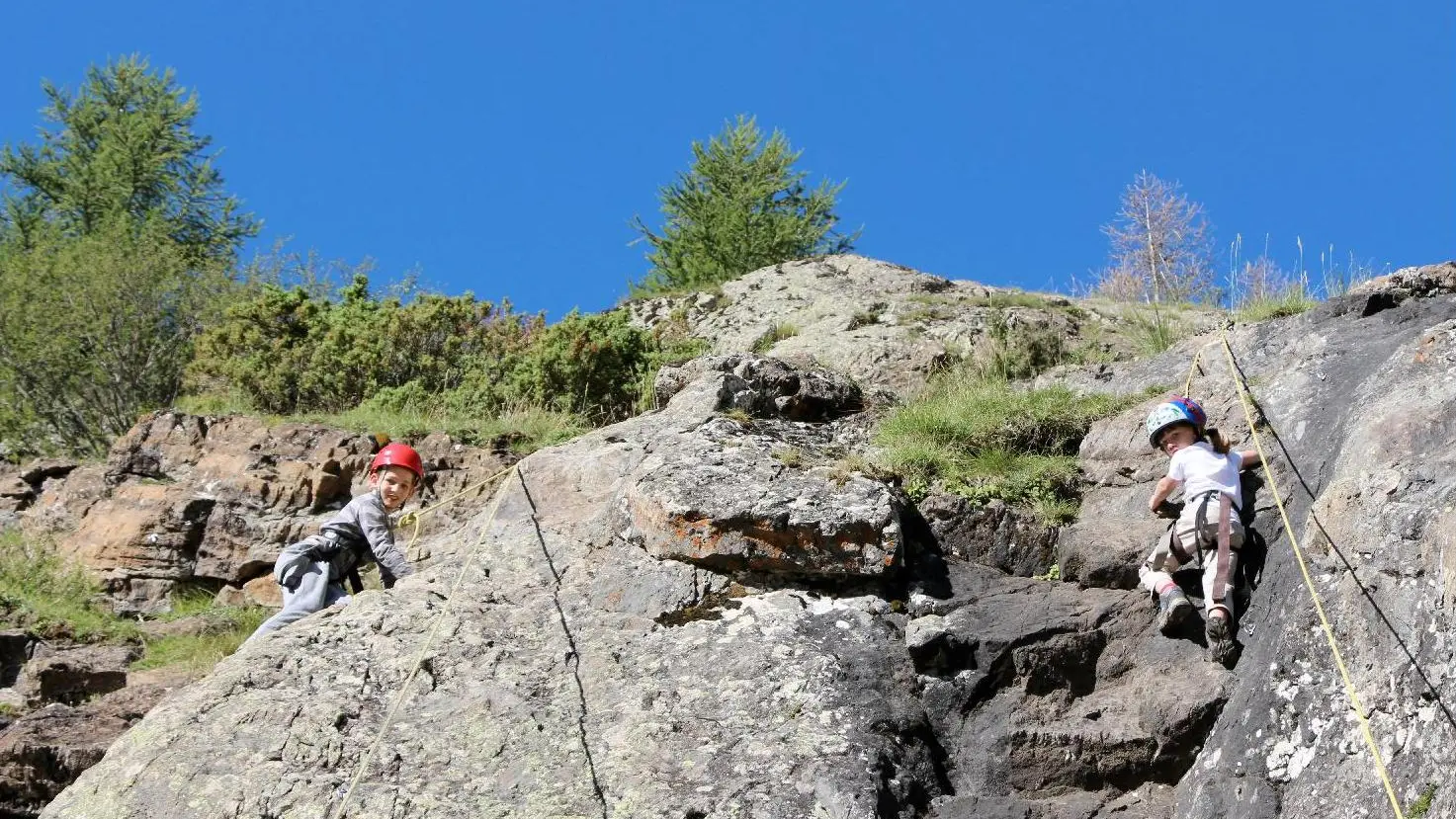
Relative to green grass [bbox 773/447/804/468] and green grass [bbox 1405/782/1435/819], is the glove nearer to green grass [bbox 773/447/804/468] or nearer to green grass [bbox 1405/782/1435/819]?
green grass [bbox 773/447/804/468]

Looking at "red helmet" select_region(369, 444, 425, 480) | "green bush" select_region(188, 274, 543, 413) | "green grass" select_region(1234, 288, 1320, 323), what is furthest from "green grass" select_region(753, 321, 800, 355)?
"red helmet" select_region(369, 444, 425, 480)

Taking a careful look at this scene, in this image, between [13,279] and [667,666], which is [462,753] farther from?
[13,279]

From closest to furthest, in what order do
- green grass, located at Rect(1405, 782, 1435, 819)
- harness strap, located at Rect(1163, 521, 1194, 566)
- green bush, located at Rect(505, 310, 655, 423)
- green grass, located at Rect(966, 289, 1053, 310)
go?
green grass, located at Rect(1405, 782, 1435, 819) → harness strap, located at Rect(1163, 521, 1194, 566) → green grass, located at Rect(966, 289, 1053, 310) → green bush, located at Rect(505, 310, 655, 423)

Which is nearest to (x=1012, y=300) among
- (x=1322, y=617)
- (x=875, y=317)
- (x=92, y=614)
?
(x=875, y=317)

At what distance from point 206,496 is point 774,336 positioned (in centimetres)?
607

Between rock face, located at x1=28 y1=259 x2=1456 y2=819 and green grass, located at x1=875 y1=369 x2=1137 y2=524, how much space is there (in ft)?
0.88

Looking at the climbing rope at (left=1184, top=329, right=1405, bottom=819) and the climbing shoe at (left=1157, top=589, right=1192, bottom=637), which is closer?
the climbing rope at (left=1184, top=329, right=1405, bottom=819)

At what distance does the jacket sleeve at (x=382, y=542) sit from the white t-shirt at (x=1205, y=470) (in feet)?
16.5

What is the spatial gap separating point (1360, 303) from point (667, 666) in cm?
559

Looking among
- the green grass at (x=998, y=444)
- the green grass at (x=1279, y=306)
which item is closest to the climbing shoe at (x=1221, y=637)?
the green grass at (x=998, y=444)

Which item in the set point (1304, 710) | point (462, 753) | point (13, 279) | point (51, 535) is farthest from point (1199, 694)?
point (13, 279)

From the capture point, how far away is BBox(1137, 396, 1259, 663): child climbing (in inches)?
321

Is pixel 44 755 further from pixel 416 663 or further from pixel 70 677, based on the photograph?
pixel 416 663

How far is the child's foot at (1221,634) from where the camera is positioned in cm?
805
